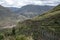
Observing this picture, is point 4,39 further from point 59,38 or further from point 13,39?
Answer: point 59,38

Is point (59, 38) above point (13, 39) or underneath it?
underneath

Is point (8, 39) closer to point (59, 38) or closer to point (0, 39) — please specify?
point (0, 39)

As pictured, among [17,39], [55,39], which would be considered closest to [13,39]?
[17,39]

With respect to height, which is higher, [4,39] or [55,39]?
[4,39]

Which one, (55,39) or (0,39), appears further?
(55,39)

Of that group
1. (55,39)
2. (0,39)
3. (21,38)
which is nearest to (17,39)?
(21,38)

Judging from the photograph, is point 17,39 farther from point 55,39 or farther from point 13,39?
point 55,39

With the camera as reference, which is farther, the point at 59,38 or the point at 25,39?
the point at 59,38
